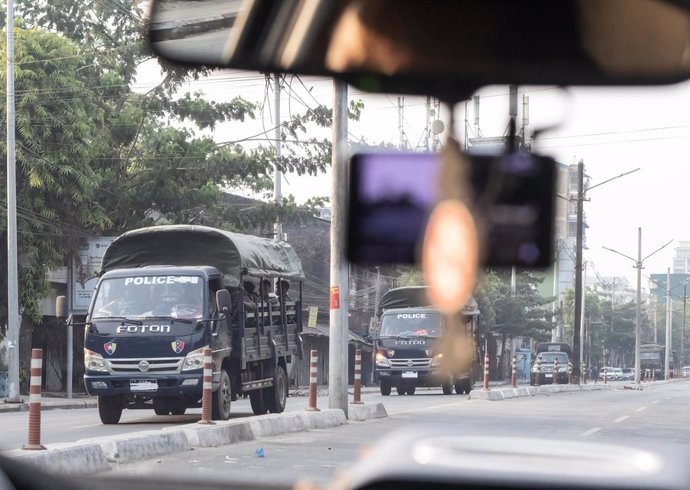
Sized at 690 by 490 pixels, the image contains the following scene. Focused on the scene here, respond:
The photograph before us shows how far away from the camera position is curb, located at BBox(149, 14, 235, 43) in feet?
7.41

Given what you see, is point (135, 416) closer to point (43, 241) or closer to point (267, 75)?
point (43, 241)

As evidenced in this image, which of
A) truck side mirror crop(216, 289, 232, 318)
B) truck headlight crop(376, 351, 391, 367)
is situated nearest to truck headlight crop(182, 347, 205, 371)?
truck side mirror crop(216, 289, 232, 318)

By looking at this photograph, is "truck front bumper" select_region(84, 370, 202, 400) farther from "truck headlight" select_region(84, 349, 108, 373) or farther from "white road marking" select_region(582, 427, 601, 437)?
"white road marking" select_region(582, 427, 601, 437)

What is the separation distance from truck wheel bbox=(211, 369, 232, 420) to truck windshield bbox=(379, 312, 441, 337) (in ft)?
41.7

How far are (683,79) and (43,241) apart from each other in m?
24.9

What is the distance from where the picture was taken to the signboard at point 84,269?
2755 cm


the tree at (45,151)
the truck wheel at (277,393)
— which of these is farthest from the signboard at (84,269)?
the truck wheel at (277,393)

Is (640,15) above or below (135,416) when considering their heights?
above

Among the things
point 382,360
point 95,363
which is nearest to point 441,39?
point 95,363

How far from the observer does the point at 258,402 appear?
18.2 metres

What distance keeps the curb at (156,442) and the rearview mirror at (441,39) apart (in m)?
4.68

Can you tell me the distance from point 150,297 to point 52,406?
8.57m

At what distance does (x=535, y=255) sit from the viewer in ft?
8.39

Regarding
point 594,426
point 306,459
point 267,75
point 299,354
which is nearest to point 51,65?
point 299,354
